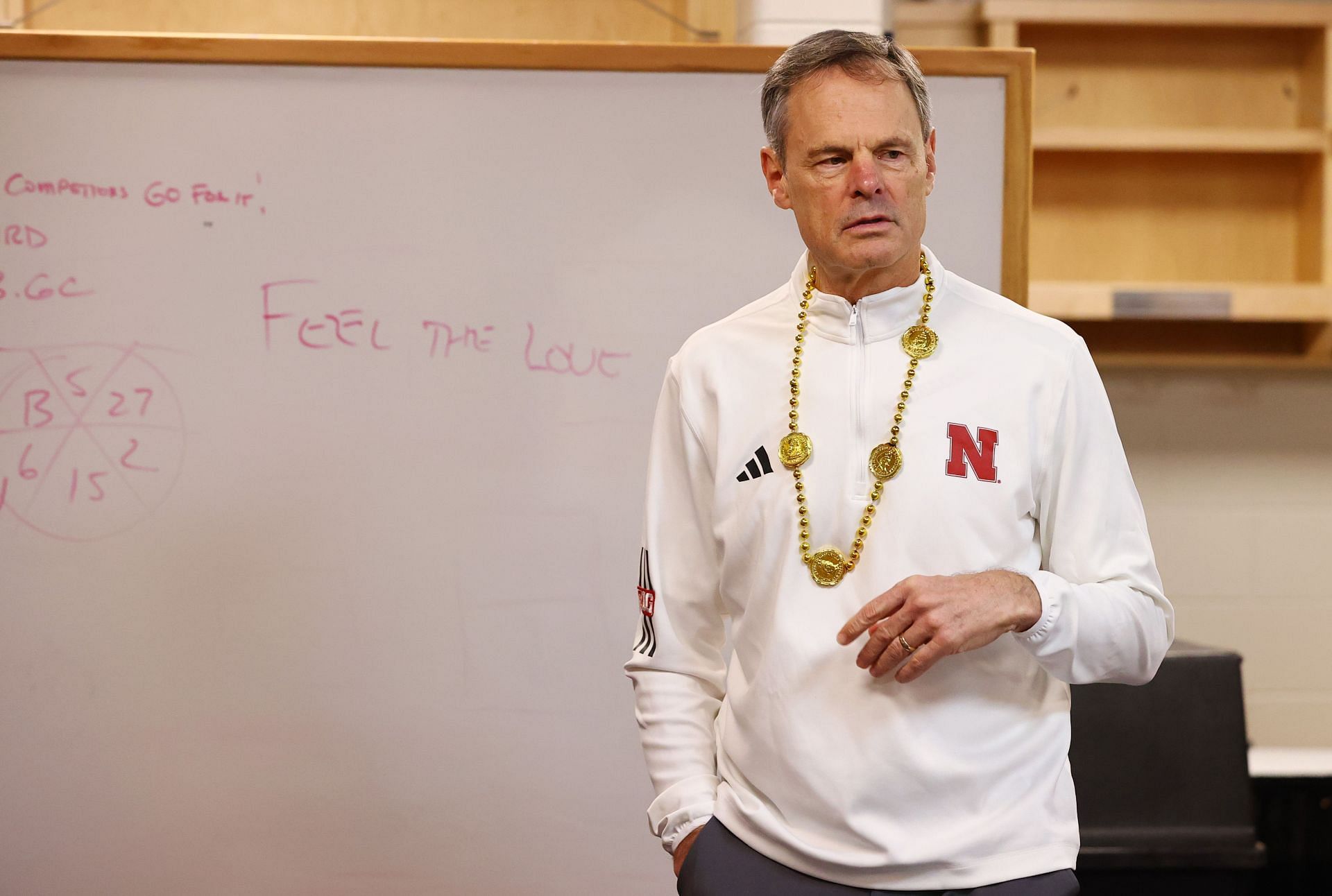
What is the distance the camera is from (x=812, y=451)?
115cm

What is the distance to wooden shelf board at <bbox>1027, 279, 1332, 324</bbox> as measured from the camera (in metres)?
2.72

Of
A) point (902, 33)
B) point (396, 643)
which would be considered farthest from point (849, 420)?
point (902, 33)

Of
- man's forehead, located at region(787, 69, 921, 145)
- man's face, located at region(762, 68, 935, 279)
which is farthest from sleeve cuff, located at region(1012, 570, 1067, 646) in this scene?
man's forehead, located at region(787, 69, 921, 145)

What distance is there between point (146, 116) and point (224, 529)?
729mm

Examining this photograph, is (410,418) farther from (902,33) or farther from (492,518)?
(902,33)

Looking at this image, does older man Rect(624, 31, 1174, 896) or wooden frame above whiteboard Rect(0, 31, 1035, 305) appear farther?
wooden frame above whiteboard Rect(0, 31, 1035, 305)

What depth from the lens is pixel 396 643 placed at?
2082 millimetres

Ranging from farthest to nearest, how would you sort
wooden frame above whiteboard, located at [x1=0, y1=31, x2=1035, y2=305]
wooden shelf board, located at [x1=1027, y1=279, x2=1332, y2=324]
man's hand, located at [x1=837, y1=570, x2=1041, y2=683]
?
wooden shelf board, located at [x1=1027, y1=279, x2=1332, y2=324]
wooden frame above whiteboard, located at [x1=0, y1=31, x2=1035, y2=305]
man's hand, located at [x1=837, y1=570, x2=1041, y2=683]

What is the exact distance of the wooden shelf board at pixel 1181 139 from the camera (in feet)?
9.02

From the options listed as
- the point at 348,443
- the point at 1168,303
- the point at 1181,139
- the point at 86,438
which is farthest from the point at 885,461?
the point at 1181,139

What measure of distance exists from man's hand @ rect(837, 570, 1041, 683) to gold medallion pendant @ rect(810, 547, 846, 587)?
0.27 ft

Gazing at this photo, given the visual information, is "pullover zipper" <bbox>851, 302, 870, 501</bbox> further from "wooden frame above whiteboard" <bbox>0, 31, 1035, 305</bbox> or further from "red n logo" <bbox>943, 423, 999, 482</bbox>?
"wooden frame above whiteboard" <bbox>0, 31, 1035, 305</bbox>

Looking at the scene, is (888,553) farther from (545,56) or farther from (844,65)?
(545,56)

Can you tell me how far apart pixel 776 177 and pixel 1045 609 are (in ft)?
1.70
